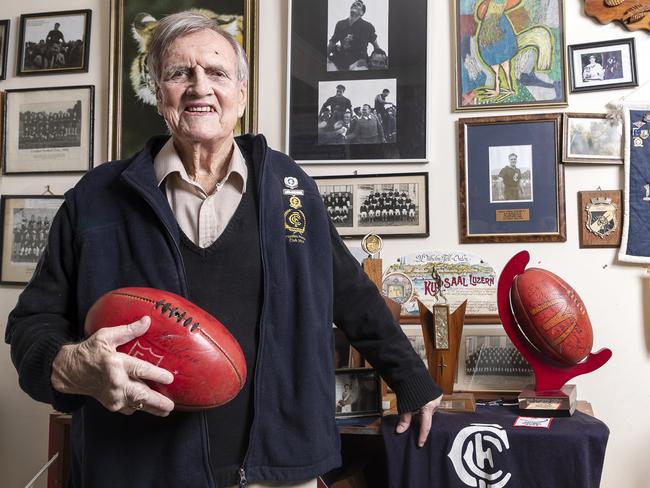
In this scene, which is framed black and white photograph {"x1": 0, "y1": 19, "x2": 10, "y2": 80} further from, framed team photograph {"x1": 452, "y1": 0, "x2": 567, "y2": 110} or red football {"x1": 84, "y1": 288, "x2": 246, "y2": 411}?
red football {"x1": 84, "y1": 288, "x2": 246, "y2": 411}

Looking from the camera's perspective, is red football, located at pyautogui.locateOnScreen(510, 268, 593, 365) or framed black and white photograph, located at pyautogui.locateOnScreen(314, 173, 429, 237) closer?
red football, located at pyautogui.locateOnScreen(510, 268, 593, 365)

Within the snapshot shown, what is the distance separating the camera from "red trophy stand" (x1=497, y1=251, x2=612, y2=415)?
5.51ft

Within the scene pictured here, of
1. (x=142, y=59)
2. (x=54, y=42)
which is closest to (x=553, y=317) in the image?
(x=142, y=59)

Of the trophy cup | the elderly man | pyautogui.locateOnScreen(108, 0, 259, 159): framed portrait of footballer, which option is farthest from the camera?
pyautogui.locateOnScreen(108, 0, 259, 159): framed portrait of footballer

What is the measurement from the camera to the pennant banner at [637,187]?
2004 millimetres

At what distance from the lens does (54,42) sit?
8.20 ft

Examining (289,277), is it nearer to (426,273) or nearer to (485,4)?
(426,273)

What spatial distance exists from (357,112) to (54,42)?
1.20 metres

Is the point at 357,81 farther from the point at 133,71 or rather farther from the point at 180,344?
the point at 180,344

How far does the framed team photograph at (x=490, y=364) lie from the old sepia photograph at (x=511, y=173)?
414 mm

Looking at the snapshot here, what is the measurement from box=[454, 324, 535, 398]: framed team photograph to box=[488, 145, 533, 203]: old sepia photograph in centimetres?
41

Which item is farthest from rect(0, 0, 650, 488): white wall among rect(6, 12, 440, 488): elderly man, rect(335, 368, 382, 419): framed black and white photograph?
rect(6, 12, 440, 488): elderly man

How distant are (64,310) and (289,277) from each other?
44 centimetres

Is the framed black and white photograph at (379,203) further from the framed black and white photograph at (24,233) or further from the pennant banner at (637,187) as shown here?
the framed black and white photograph at (24,233)
